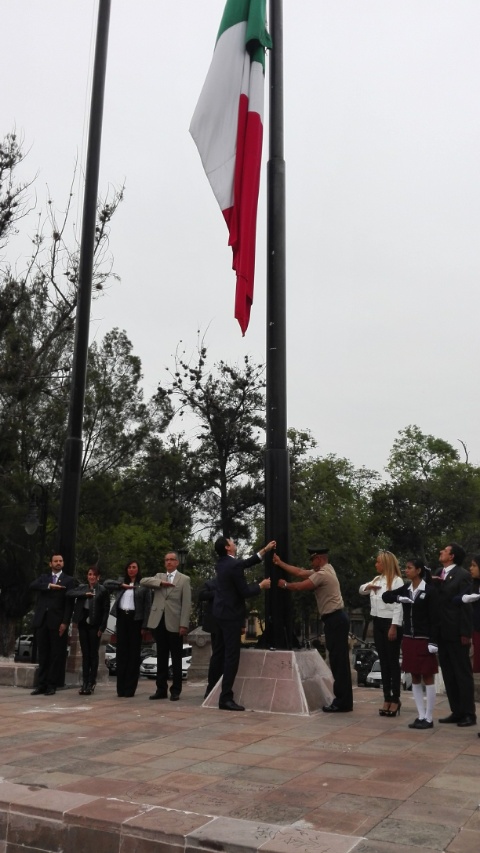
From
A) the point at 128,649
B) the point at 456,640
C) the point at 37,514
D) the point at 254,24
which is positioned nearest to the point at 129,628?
the point at 128,649

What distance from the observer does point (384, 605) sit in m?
8.10

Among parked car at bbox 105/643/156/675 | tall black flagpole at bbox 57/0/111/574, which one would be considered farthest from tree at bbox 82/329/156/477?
tall black flagpole at bbox 57/0/111/574

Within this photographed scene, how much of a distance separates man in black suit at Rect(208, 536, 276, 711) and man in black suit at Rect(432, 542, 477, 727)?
1.87 meters

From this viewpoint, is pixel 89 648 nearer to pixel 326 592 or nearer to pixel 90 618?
pixel 90 618

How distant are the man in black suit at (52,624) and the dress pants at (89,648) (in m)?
0.24

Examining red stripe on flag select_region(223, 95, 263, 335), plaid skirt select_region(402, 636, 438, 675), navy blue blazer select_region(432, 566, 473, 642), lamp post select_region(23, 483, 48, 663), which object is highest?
red stripe on flag select_region(223, 95, 263, 335)

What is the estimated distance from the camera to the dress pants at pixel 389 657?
8.08 metres

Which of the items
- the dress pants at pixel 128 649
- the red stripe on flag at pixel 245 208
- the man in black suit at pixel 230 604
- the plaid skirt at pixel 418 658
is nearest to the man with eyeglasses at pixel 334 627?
the man in black suit at pixel 230 604

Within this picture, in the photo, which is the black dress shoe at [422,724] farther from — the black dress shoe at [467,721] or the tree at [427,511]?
the tree at [427,511]

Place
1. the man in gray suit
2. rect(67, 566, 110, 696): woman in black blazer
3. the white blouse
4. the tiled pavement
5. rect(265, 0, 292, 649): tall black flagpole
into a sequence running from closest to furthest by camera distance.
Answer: the tiled pavement
the white blouse
rect(265, 0, 292, 649): tall black flagpole
the man in gray suit
rect(67, 566, 110, 696): woman in black blazer

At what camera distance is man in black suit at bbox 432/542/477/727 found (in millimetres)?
7516

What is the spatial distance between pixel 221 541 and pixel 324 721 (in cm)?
219

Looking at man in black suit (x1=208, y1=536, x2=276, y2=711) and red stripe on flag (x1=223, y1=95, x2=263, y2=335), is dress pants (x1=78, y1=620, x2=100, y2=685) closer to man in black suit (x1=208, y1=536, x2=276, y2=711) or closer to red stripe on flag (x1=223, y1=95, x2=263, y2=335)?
man in black suit (x1=208, y1=536, x2=276, y2=711)

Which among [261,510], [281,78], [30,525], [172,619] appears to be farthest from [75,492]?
[261,510]
